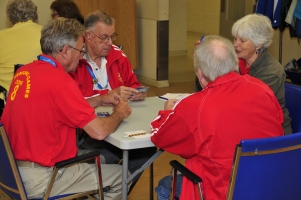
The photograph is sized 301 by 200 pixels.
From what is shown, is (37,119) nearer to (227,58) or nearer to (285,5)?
(227,58)

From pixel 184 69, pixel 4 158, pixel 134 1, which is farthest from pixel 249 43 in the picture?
pixel 184 69

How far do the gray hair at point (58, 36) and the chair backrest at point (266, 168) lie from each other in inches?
48.7

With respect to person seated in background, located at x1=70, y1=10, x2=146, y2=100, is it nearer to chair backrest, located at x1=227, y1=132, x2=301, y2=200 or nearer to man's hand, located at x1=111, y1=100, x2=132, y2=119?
man's hand, located at x1=111, y1=100, x2=132, y2=119

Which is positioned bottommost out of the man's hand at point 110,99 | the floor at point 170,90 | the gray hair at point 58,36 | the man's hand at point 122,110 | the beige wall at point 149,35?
the floor at point 170,90

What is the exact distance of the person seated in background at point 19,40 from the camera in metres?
4.29

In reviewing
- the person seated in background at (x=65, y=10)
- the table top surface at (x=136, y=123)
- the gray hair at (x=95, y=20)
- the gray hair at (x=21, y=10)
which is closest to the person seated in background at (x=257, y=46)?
the table top surface at (x=136, y=123)

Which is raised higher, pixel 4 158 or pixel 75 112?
pixel 75 112

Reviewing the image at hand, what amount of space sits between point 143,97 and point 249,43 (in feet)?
2.62

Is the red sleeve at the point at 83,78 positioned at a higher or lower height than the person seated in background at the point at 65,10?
lower

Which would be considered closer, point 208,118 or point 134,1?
point 208,118

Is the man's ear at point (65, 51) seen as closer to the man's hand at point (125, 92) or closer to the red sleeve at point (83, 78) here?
the man's hand at point (125, 92)

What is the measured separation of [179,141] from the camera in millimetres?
2430

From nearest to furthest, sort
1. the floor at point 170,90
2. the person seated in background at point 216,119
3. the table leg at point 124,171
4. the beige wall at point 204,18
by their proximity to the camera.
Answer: the person seated in background at point 216,119, the table leg at point 124,171, the floor at point 170,90, the beige wall at point 204,18

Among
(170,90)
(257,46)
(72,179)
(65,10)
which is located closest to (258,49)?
(257,46)
